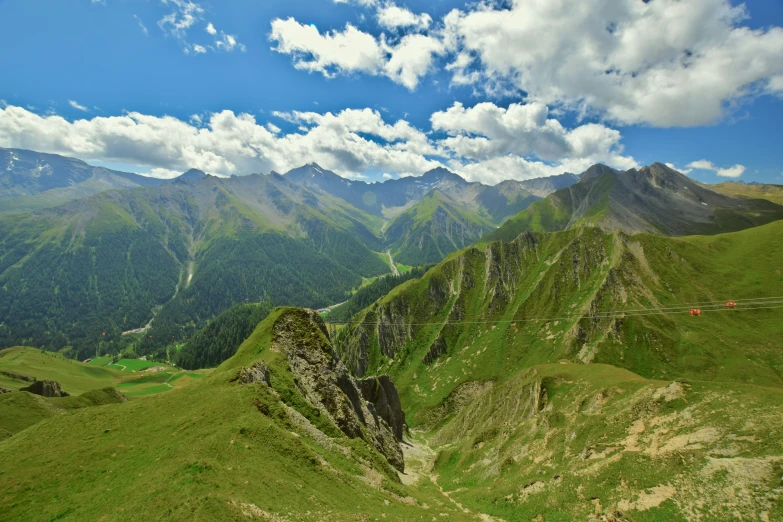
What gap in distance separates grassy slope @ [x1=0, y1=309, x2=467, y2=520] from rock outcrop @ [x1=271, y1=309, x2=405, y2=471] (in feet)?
24.8

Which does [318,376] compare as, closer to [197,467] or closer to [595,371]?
[197,467]

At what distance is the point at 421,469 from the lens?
232 feet

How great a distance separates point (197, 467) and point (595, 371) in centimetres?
7047

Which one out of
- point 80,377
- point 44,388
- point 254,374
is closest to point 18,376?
point 80,377

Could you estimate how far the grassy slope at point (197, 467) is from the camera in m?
23.0

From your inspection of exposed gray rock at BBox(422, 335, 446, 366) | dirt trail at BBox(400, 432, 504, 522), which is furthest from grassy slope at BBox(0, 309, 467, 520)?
exposed gray rock at BBox(422, 335, 446, 366)

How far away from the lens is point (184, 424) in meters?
33.4

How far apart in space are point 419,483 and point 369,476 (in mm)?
22146

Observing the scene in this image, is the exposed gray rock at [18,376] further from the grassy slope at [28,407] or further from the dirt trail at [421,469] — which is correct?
the dirt trail at [421,469]

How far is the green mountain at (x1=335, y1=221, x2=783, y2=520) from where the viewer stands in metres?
32.6

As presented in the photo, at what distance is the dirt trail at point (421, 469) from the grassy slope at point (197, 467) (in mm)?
4662

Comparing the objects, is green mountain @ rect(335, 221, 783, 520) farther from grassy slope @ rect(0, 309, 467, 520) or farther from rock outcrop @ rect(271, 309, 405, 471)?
grassy slope @ rect(0, 309, 467, 520)

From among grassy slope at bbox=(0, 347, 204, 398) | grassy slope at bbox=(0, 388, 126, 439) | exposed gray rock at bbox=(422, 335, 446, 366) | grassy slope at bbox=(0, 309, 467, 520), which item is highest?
grassy slope at bbox=(0, 309, 467, 520)

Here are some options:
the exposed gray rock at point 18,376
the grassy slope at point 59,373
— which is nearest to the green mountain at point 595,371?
the grassy slope at point 59,373
